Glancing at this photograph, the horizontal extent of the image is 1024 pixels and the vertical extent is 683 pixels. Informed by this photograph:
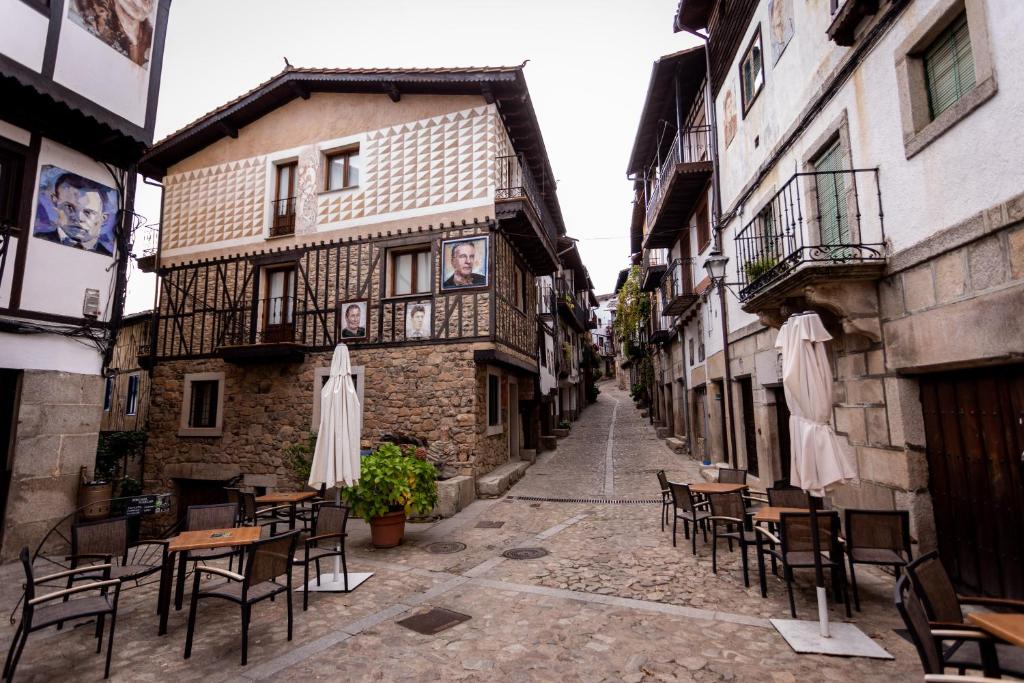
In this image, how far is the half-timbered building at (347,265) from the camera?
11.6 m

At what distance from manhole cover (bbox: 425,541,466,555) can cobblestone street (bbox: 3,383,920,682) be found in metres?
0.20

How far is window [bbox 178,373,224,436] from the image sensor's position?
13.7m

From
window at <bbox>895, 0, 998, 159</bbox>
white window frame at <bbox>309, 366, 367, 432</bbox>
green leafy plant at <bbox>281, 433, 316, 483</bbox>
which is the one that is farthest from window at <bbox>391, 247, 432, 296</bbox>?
window at <bbox>895, 0, 998, 159</bbox>

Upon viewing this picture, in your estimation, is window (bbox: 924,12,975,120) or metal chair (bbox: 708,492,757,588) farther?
metal chair (bbox: 708,492,757,588)

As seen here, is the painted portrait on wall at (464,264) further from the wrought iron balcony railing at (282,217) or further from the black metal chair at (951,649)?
the black metal chair at (951,649)

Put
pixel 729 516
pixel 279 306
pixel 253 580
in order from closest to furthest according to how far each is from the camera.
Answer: pixel 253 580
pixel 729 516
pixel 279 306

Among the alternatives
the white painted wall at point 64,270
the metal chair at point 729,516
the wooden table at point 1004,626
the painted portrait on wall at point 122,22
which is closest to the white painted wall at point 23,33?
the painted portrait on wall at point 122,22

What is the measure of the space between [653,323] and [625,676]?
20975 mm

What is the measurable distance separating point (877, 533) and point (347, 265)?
1148 centimetres

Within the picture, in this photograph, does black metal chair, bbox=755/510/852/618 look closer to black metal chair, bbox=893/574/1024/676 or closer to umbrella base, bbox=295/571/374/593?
black metal chair, bbox=893/574/1024/676

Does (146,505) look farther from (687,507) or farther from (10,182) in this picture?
(687,507)

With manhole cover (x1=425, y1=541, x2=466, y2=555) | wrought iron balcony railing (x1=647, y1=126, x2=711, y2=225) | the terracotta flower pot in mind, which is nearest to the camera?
manhole cover (x1=425, y1=541, x2=466, y2=555)

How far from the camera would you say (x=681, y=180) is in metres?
12.6

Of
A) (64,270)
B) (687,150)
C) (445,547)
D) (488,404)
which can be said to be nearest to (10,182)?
(64,270)
